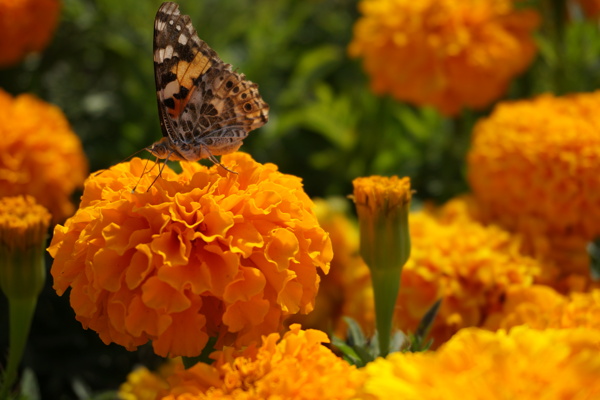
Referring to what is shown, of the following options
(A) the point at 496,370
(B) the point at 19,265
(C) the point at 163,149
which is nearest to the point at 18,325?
(B) the point at 19,265

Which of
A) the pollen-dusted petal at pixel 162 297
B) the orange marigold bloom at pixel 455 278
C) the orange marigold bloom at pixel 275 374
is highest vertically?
the pollen-dusted petal at pixel 162 297

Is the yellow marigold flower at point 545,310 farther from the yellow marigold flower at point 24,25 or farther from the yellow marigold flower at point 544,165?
the yellow marigold flower at point 24,25

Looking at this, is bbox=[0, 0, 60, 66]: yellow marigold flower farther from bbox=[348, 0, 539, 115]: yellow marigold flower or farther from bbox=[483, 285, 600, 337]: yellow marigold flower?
bbox=[483, 285, 600, 337]: yellow marigold flower

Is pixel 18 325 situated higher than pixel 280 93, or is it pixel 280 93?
pixel 280 93

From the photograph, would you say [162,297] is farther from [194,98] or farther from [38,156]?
[38,156]

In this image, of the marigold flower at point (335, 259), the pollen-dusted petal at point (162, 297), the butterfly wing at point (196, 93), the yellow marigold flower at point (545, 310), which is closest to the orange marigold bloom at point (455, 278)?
the yellow marigold flower at point (545, 310)

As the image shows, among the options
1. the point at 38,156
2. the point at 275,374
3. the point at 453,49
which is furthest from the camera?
the point at 453,49
